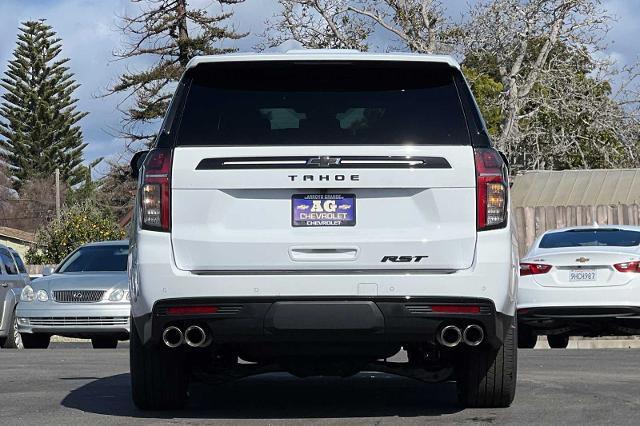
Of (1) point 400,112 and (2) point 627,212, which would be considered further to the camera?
(2) point 627,212

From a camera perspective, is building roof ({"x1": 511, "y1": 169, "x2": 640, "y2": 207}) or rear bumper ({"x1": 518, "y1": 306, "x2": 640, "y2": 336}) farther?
building roof ({"x1": 511, "y1": 169, "x2": 640, "y2": 207})

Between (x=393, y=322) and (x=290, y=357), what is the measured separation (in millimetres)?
1257

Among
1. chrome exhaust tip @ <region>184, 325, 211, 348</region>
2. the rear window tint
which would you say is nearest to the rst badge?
chrome exhaust tip @ <region>184, 325, 211, 348</region>

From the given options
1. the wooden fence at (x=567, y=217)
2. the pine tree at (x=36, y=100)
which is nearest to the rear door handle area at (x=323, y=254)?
the wooden fence at (x=567, y=217)

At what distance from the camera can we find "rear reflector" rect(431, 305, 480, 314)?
283 inches

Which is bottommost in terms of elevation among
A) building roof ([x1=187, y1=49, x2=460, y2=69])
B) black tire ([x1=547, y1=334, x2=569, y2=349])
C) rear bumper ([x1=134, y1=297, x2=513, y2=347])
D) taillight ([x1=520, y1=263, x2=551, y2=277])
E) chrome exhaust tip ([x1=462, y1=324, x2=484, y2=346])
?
black tire ([x1=547, y1=334, x2=569, y2=349])

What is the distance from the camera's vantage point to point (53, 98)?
8006 cm

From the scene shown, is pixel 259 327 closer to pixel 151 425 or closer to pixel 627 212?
pixel 151 425

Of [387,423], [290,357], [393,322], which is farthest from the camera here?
[290,357]

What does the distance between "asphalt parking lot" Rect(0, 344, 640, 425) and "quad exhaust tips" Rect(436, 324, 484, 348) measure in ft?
1.91

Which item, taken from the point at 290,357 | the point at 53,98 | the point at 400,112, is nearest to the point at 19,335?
the point at 290,357

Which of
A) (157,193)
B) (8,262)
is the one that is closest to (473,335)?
(157,193)

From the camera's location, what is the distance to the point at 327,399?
9.12 m

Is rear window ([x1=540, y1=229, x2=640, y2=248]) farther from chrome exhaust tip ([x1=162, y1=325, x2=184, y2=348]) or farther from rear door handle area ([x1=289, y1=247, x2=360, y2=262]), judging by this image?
chrome exhaust tip ([x1=162, y1=325, x2=184, y2=348])
